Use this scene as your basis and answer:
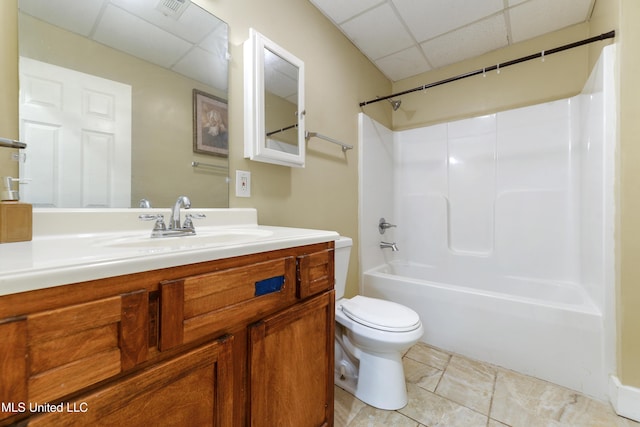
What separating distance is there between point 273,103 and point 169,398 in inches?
50.2

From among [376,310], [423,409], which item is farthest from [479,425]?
[376,310]

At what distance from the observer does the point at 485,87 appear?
2.25 m

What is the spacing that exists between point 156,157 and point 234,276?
0.71 meters

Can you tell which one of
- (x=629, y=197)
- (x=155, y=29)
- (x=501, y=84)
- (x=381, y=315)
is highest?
(x=501, y=84)

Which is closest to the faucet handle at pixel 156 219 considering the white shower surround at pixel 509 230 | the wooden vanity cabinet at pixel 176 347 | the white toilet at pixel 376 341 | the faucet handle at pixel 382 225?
the wooden vanity cabinet at pixel 176 347

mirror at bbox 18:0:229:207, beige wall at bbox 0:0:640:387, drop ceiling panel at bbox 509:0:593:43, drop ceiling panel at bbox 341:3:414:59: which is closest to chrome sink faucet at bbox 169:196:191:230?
mirror at bbox 18:0:229:207

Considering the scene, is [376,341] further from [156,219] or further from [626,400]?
[626,400]

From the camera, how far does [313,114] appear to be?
1.71m

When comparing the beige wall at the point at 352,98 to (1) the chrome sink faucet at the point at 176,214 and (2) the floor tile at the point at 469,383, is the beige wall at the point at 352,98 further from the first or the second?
(2) the floor tile at the point at 469,383

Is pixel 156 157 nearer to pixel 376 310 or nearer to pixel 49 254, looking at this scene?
pixel 49 254

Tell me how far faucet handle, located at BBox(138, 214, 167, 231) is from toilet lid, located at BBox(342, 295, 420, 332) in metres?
0.95

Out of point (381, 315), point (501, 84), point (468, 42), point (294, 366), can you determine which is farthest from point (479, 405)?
point (468, 42)

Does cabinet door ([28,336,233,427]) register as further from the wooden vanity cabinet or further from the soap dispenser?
the soap dispenser

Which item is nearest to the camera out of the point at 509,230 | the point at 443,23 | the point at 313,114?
the point at 313,114
